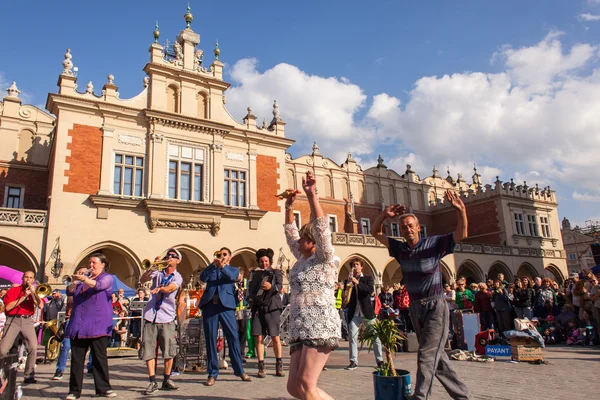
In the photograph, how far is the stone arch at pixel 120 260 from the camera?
1764 centimetres

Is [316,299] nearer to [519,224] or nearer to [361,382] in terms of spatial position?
[361,382]

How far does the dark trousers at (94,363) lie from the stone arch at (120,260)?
1267 cm

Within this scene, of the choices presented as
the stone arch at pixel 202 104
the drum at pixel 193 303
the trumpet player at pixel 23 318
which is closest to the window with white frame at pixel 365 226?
the stone arch at pixel 202 104

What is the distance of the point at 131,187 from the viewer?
19109mm

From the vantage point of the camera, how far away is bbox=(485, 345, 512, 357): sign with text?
28.8ft

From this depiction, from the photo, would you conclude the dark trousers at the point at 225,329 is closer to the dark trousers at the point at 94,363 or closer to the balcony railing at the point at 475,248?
the dark trousers at the point at 94,363

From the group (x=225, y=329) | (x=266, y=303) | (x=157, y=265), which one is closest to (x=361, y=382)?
(x=266, y=303)

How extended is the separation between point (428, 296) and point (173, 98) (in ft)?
63.4

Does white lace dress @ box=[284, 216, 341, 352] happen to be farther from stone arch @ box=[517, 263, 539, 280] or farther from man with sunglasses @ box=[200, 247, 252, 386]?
stone arch @ box=[517, 263, 539, 280]

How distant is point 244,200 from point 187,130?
14.1 feet

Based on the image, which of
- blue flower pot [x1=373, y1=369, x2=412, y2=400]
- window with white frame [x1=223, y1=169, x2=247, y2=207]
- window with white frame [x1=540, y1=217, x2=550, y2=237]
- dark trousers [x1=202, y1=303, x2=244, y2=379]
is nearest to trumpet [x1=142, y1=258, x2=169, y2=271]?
dark trousers [x1=202, y1=303, x2=244, y2=379]

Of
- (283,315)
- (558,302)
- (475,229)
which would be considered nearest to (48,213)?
(283,315)

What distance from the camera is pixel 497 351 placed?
8836 mm

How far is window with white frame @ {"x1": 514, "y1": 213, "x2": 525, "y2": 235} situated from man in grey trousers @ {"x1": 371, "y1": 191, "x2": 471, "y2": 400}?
32.5 metres
